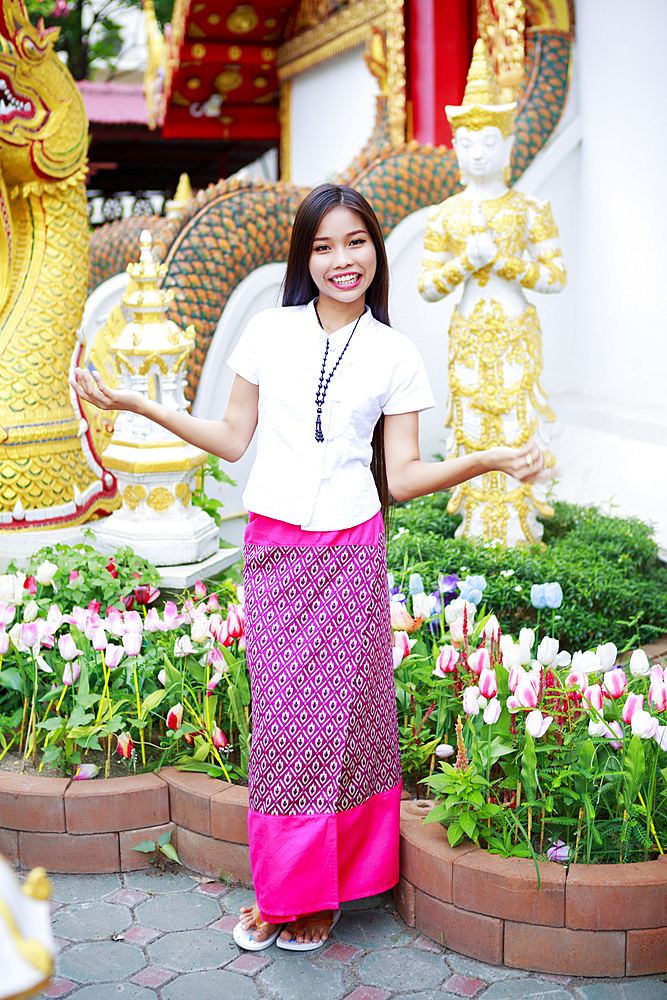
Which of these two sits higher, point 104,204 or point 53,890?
point 104,204

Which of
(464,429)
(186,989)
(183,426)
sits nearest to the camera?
(186,989)

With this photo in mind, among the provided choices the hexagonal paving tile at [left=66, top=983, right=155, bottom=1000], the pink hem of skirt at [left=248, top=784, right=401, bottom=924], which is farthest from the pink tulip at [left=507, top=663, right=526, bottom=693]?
the hexagonal paving tile at [left=66, top=983, right=155, bottom=1000]

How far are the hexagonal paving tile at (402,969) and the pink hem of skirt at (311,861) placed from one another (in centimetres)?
13

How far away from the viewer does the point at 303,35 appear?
8586 millimetres

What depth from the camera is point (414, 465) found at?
81.7 inches

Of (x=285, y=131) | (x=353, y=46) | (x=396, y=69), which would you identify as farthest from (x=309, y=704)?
(x=285, y=131)

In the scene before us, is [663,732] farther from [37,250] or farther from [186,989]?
[37,250]

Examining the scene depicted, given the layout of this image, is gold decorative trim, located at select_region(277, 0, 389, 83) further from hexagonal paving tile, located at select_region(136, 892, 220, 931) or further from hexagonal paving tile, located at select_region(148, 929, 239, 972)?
hexagonal paving tile, located at select_region(148, 929, 239, 972)

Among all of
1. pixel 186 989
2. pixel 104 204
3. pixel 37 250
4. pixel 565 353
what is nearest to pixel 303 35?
pixel 565 353

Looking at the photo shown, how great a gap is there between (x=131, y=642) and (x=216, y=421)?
0.61 metres

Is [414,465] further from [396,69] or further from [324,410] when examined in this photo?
[396,69]

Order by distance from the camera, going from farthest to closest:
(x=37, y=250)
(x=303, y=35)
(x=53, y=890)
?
(x=303, y=35) → (x=37, y=250) → (x=53, y=890)

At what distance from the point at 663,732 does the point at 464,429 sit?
2286 mm

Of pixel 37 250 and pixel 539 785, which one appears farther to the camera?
pixel 37 250
